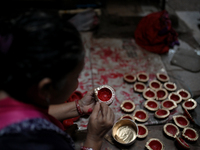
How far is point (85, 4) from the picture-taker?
507cm

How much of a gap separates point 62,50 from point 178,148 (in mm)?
2240

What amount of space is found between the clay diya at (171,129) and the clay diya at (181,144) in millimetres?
130

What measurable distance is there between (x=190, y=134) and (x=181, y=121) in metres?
0.23

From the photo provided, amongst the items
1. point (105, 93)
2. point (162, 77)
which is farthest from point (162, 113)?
point (105, 93)

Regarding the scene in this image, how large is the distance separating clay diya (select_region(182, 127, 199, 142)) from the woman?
199cm

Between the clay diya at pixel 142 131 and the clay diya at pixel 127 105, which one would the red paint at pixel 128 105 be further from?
the clay diya at pixel 142 131

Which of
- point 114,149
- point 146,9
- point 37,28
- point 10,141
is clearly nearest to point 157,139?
point 114,149

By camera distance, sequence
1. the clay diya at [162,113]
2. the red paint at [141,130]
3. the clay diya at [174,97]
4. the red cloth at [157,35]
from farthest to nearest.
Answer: the red cloth at [157,35]
the clay diya at [174,97]
the clay diya at [162,113]
the red paint at [141,130]

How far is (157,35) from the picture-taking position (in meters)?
4.05

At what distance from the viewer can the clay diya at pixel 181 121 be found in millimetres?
2619

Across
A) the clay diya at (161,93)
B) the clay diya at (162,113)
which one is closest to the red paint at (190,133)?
the clay diya at (162,113)

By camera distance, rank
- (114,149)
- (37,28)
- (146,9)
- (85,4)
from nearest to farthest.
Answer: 1. (37,28)
2. (114,149)
3. (85,4)
4. (146,9)

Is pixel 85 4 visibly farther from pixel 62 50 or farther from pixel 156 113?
pixel 62 50

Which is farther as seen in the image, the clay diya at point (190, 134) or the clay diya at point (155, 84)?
the clay diya at point (155, 84)
